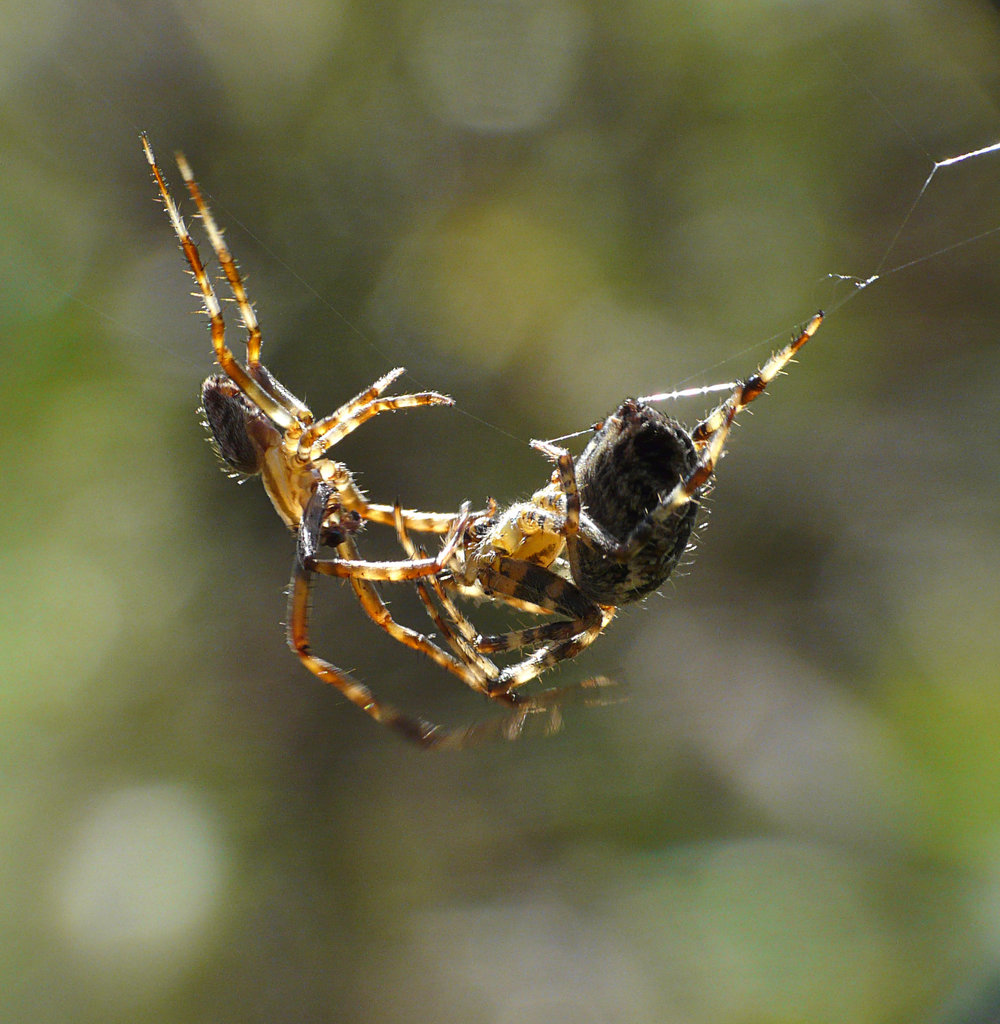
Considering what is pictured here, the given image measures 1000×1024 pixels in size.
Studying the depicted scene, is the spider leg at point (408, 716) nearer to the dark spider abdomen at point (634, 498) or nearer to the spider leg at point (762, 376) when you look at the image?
the dark spider abdomen at point (634, 498)

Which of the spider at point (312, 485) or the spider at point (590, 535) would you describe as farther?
the spider at point (312, 485)

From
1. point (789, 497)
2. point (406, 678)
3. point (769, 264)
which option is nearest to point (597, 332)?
point (769, 264)

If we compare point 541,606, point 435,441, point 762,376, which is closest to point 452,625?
point 541,606

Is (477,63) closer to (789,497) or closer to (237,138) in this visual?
(237,138)

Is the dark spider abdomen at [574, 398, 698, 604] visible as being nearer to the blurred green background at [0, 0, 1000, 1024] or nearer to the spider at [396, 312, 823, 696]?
the spider at [396, 312, 823, 696]

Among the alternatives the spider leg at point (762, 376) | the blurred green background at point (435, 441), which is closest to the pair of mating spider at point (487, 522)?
the spider leg at point (762, 376)

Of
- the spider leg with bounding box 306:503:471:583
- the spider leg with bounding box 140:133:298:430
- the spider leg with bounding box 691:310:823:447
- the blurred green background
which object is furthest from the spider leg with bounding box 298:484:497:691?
the blurred green background

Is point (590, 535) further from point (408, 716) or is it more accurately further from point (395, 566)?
point (408, 716)
